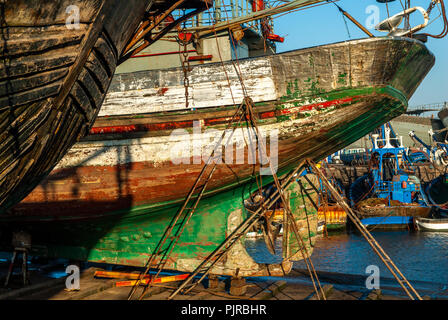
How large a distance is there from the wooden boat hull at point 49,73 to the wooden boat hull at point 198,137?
3.35m

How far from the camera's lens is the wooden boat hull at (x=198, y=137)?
6703 mm

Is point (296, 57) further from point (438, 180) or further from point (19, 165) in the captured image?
point (438, 180)

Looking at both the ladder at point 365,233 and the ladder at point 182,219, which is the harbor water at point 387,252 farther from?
the ladder at point 182,219

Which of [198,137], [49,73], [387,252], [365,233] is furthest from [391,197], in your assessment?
[49,73]

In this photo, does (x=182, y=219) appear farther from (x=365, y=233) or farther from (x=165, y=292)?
(x=365, y=233)

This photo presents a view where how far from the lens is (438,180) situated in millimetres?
25609

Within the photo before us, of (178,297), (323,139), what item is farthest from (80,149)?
(323,139)

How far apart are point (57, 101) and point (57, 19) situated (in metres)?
0.60

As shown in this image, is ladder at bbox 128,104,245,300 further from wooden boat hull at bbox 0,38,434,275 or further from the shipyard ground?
the shipyard ground

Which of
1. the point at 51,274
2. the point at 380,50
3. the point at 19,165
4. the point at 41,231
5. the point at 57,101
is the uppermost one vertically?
the point at 380,50

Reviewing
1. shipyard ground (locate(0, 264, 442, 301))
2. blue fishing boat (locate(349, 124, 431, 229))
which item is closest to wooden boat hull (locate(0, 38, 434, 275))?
shipyard ground (locate(0, 264, 442, 301))

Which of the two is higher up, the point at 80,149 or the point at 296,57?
the point at 296,57

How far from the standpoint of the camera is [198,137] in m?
7.07

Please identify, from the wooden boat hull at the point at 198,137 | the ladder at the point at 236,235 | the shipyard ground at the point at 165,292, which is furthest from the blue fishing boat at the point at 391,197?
the ladder at the point at 236,235
